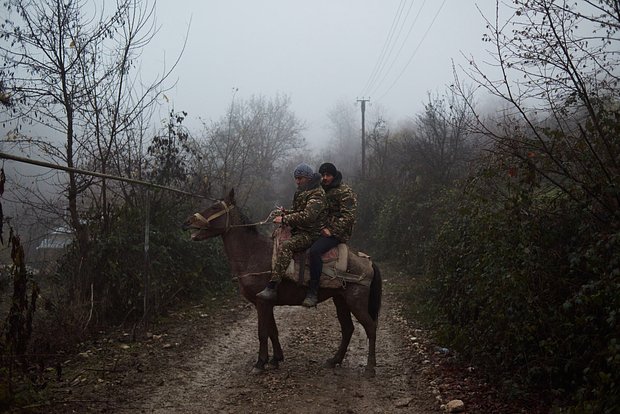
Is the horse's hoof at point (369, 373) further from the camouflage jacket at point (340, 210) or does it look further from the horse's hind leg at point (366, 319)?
the camouflage jacket at point (340, 210)

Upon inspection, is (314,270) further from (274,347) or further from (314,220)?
(274,347)

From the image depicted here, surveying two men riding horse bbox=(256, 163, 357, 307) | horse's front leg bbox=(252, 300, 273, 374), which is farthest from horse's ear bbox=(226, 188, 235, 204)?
horse's front leg bbox=(252, 300, 273, 374)

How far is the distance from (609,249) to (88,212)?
8.17 m

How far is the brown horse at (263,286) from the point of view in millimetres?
7066

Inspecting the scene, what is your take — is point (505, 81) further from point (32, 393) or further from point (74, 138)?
point (74, 138)

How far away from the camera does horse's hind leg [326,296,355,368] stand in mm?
7410

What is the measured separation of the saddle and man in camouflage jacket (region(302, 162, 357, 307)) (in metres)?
0.08

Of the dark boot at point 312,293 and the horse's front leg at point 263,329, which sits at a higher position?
the dark boot at point 312,293

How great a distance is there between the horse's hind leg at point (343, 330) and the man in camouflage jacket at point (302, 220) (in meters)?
1.01

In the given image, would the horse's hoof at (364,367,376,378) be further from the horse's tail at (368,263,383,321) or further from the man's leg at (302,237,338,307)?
the man's leg at (302,237,338,307)

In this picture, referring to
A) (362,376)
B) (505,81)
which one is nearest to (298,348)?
(362,376)

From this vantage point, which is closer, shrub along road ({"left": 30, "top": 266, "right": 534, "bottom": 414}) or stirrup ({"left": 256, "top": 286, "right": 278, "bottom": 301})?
shrub along road ({"left": 30, "top": 266, "right": 534, "bottom": 414})

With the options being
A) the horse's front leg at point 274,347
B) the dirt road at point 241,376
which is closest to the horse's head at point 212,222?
the horse's front leg at point 274,347

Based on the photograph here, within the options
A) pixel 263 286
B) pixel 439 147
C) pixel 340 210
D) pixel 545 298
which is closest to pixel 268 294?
pixel 263 286
